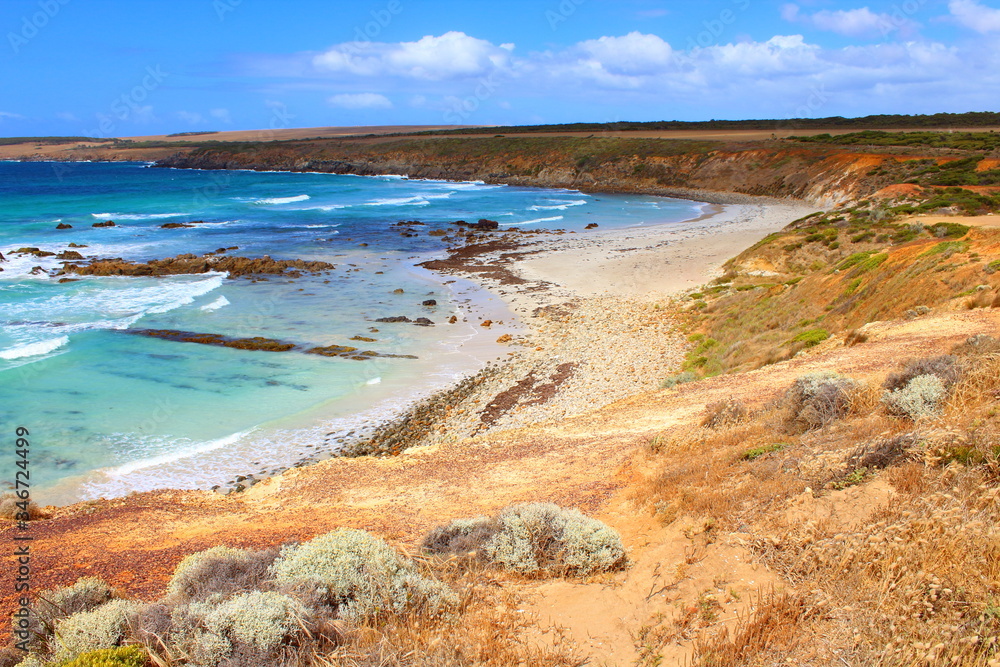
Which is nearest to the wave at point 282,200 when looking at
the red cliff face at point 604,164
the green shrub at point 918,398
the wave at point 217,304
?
the red cliff face at point 604,164

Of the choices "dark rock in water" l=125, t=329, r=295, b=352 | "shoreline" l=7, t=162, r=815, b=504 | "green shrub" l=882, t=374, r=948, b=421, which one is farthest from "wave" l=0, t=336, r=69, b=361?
"green shrub" l=882, t=374, r=948, b=421

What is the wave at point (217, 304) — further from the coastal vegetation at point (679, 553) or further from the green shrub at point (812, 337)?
the green shrub at point (812, 337)

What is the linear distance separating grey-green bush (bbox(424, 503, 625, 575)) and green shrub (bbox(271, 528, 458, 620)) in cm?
74

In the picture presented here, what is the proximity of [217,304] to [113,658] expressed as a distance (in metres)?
22.8

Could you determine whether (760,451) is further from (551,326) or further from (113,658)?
(551,326)

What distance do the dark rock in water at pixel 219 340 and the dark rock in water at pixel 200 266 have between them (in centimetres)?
1059

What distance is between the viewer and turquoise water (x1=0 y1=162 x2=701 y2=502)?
1248 cm

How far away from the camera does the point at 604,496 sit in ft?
24.3

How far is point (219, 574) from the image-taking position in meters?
5.23

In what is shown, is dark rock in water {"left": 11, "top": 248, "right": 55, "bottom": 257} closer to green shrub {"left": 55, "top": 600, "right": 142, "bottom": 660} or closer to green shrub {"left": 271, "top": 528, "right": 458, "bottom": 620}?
green shrub {"left": 55, "top": 600, "right": 142, "bottom": 660}

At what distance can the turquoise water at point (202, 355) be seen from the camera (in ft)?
41.0

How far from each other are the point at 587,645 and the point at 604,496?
3.23 m

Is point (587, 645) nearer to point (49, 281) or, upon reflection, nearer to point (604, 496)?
point (604, 496)

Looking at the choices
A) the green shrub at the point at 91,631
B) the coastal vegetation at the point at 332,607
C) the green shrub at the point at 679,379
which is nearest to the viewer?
the coastal vegetation at the point at 332,607
